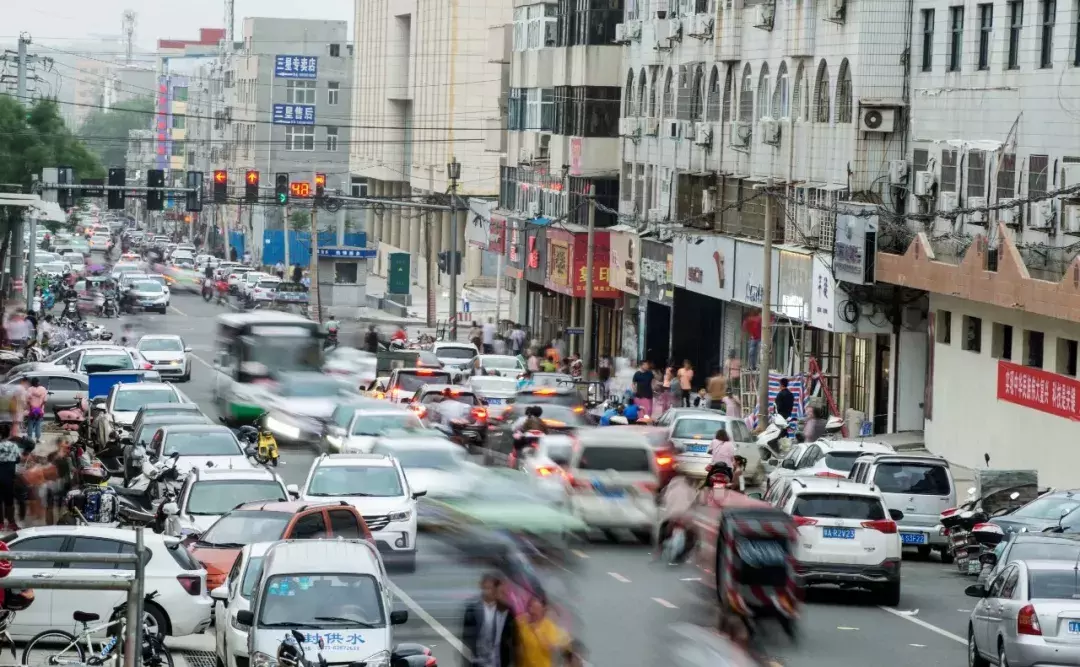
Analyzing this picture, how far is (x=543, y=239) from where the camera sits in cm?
7156

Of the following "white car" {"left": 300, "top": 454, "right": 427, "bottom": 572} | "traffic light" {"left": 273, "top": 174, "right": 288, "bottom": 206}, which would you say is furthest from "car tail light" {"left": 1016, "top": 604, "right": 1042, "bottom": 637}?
"traffic light" {"left": 273, "top": 174, "right": 288, "bottom": 206}

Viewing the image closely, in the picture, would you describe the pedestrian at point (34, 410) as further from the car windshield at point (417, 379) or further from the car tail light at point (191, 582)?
the car tail light at point (191, 582)

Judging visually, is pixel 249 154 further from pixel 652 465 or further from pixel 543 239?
pixel 652 465

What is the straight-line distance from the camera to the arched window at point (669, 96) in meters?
60.5

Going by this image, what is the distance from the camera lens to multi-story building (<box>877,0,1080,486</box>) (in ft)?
118

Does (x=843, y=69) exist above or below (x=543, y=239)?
above

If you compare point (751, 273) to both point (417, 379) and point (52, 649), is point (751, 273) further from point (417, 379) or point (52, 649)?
point (52, 649)

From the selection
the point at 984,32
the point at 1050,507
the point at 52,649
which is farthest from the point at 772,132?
the point at 52,649

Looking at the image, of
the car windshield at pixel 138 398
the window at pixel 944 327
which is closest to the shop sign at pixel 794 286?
the window at pixel 944 327

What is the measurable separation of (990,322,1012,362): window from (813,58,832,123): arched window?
8.65 metres

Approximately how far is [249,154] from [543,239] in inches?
3062

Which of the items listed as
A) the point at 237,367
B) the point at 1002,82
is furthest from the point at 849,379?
the point at 237,367

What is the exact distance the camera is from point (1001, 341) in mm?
39781

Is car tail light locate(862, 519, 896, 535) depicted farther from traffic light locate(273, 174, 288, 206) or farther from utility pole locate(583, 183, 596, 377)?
traffic light locate(273, 174, 288, 206)
